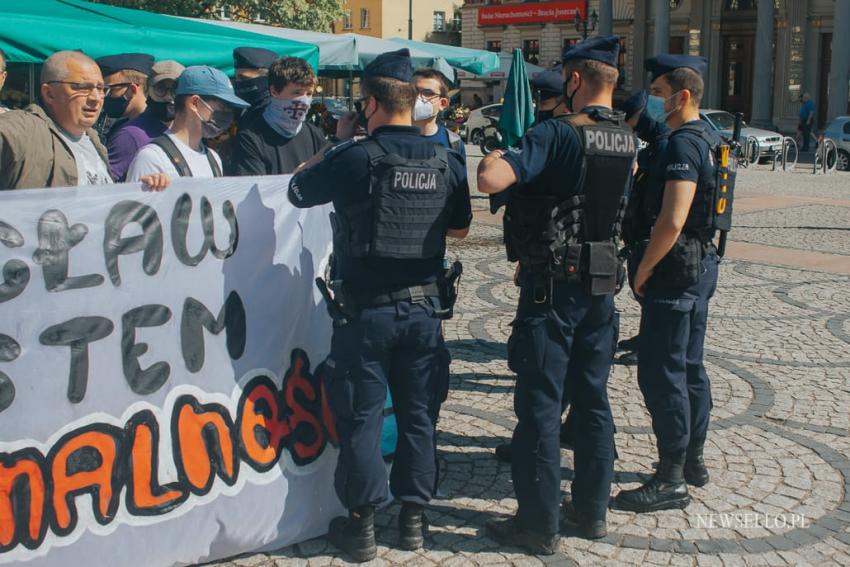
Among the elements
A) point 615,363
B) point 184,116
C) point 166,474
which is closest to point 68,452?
point 166,474

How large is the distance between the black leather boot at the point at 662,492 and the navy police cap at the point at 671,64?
169cm

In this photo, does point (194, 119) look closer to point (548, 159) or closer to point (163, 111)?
point (163, 111)

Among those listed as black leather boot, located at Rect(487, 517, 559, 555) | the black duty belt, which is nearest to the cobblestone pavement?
black leather boot, located at Rect(487, 517, 559, 555)

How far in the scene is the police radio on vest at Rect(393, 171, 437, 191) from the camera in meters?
3.36

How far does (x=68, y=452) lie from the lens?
3.10 meters

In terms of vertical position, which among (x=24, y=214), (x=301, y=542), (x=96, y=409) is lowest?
(x=301, y=542)

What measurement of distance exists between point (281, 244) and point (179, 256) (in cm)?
49

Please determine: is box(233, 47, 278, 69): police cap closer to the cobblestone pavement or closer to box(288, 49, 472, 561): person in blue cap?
the cobblestone pavement

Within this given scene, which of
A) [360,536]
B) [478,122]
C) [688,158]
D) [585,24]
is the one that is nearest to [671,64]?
[688,158]

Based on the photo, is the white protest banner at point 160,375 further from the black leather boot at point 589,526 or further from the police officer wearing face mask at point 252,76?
the police officer wearing face mask at point 252,76

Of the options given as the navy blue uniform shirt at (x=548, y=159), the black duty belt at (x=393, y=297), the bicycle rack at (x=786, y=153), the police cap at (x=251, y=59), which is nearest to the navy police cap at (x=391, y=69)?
the navy blue uniform shirt at (x=548, y=159)

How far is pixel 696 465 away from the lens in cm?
430

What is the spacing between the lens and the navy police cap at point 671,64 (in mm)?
4012

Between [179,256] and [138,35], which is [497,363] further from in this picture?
[138,35]
